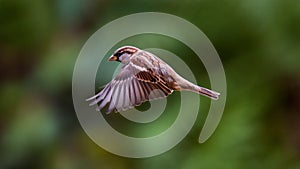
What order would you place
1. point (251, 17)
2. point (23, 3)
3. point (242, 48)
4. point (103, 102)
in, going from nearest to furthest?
point (103, 102) < point (251, 17) < point (242, 48) < point (23, 3)

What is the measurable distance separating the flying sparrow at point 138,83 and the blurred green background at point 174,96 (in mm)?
859

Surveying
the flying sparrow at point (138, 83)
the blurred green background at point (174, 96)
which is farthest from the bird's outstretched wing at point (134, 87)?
the blurred green background at point (174, 96)

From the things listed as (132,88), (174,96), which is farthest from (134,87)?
(174,96)

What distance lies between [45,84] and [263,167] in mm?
668

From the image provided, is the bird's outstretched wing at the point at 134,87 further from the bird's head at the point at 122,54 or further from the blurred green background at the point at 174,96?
the blurred green background at the point at 174,96

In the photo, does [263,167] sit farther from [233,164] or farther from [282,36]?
[282,36]

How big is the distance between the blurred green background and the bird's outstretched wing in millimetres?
872

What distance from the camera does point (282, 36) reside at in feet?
4.90

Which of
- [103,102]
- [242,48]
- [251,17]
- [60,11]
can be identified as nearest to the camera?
[103,102]

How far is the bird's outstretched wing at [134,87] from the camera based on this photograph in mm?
227

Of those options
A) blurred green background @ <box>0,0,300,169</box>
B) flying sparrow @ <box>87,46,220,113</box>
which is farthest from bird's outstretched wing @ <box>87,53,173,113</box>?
blurred green background @ <box>0,0,300,169</box>

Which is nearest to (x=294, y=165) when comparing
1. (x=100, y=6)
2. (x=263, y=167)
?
(x=263, y=167)

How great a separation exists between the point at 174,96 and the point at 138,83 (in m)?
0.99

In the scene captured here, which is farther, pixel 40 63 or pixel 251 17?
pixel 40 63
